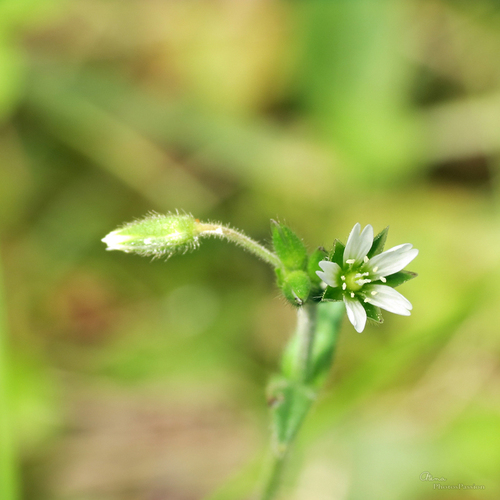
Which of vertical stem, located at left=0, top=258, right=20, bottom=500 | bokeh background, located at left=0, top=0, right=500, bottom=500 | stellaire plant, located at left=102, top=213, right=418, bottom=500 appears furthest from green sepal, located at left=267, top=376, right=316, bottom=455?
vertical stem, located at left=0, top=258, right=20, bottom=500

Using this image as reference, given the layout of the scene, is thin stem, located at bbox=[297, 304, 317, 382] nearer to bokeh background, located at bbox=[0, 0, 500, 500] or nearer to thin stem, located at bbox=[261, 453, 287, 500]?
thin stem, located at bbox=[261, 453, 287, 500]

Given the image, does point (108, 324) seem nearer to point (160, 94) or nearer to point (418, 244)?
point (160, 94)

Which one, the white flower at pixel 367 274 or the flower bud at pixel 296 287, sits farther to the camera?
the white flower at pixel 367 274

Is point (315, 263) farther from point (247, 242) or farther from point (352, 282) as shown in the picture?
point (247, 242)

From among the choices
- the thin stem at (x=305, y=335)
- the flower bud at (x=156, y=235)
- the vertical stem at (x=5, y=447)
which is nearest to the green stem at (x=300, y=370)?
the thin stem at (x=305, y=335)

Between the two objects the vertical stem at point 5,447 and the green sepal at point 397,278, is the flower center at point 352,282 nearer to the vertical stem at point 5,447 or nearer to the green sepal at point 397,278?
the green sepal at point 397,278

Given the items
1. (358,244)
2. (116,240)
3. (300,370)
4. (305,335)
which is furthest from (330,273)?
(116,240)

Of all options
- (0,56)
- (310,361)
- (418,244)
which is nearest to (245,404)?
(310,361)
